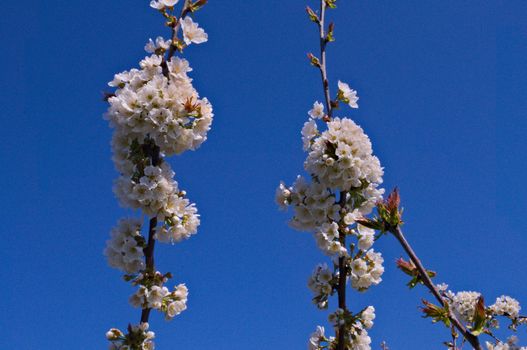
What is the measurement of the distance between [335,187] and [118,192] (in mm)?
2044

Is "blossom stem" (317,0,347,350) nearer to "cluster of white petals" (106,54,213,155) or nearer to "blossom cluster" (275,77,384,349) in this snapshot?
"blossom cluster" (275,77,384,349)

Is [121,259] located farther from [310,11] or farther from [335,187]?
[310,11]

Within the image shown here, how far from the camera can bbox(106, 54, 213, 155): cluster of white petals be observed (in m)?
4.66

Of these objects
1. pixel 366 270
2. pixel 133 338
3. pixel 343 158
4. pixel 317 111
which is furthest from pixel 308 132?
pixel 133 338

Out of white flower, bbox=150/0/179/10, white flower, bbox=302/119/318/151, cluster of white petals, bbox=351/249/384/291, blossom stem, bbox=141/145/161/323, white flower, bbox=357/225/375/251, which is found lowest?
cluster of white petals, bbox=351/249/384/291

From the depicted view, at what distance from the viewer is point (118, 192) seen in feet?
15.4

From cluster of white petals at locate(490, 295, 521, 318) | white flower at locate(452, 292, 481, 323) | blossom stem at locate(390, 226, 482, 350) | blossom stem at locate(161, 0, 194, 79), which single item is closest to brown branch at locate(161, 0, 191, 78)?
blossom stem at locate(161, 0, 194, 79)

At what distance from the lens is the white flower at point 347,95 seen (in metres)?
5.52

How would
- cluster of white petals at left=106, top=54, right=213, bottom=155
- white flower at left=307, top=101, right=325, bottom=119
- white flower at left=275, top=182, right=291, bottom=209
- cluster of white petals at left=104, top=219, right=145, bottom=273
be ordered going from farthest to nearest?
white flower at left=307, top=101, right=325, bottom=119, white flower at left=275, top=182, right=291, bottom=209, cluster of white petals at left=106, top=54, right=213, bottom=155, cluster of white petals at left=104, top=219, right=145, bottom=273

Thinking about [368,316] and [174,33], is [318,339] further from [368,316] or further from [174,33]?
[174,33]

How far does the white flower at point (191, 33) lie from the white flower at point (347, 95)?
1.54 m

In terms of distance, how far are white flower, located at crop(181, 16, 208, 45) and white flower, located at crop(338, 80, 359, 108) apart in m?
1.54

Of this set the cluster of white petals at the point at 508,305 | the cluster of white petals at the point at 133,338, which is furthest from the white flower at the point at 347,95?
the cluster of white petals at the point at 508,305

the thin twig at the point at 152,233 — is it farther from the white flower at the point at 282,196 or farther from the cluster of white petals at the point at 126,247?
the white flower at the point at 282,196
